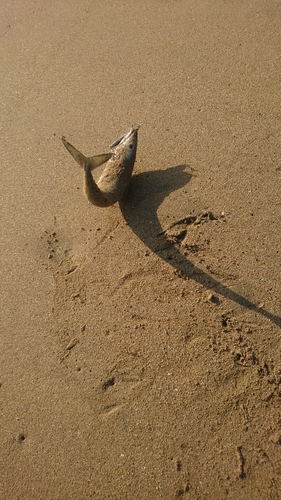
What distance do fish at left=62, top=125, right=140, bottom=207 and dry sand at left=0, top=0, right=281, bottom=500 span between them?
0.61 feet

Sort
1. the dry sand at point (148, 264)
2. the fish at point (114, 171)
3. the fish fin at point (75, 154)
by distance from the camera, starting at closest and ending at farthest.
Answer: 1. the dry sand at point (148, 264)
2. the fish fin at point (75, 154)
3. the fish at point (114, 171)

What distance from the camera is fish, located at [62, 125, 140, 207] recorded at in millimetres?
2877

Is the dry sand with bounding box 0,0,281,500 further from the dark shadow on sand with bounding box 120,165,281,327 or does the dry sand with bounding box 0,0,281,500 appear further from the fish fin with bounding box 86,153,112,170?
the fish fin with bounding box 86,153,112,170

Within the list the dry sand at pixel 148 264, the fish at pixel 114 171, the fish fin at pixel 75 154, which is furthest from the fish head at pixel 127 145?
the fish fin at pixel 75 154

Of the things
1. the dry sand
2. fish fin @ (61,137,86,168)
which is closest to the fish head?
the dry sand

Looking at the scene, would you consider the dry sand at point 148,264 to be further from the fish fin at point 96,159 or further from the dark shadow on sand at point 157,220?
the fish fin at point 96,159

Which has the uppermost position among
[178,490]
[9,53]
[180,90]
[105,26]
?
[9,53]

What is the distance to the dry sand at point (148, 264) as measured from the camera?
2383 millimetres

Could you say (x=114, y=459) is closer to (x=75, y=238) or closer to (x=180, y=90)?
(x=75, y=238)

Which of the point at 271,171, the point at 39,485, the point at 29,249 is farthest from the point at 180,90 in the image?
the point at 39,485

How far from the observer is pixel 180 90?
3.77 m

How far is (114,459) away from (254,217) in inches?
73.6

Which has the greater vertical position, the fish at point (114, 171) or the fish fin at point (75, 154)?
the fish fin at point (75, 154)

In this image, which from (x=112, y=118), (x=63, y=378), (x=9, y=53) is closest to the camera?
(x=63, y=378)
